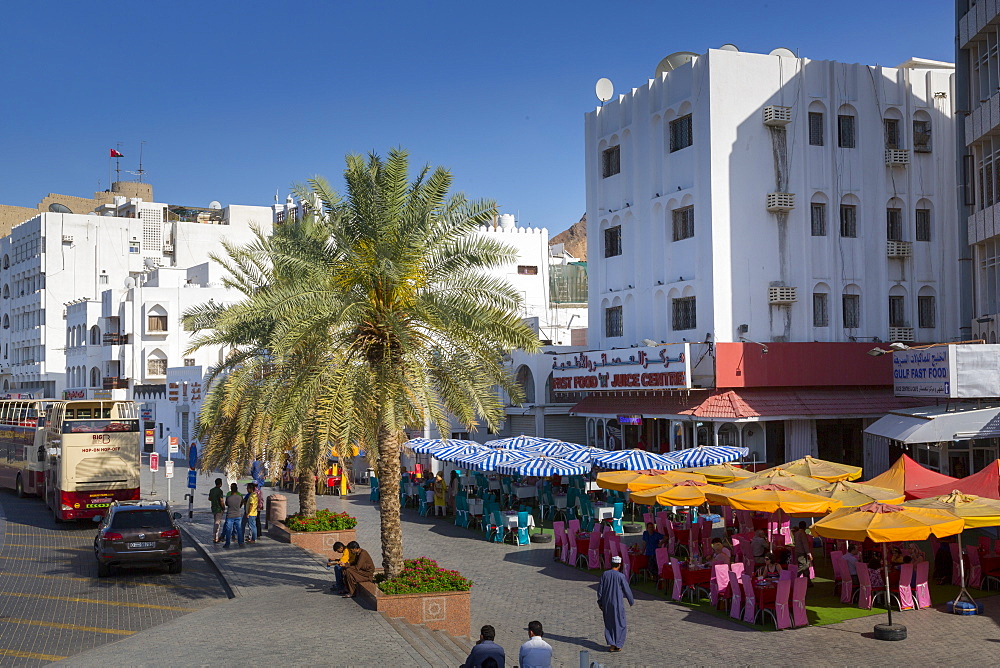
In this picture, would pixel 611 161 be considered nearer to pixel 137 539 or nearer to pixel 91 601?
pixel 137 539

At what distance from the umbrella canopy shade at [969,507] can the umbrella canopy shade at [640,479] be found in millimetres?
5726

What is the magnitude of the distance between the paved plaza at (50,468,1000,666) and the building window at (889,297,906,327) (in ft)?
67.4

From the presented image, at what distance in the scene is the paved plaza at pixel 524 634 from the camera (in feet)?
45.9

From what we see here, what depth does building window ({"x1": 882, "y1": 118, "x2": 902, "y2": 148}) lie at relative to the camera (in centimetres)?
3612

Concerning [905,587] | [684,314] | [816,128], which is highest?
[816,128]

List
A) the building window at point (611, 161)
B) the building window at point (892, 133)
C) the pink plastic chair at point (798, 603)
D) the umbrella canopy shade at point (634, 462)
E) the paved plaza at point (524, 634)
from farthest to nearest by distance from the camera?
the building window at point (611, 161)
the building window at point (892, 133)
the umbrella canopy shade at point (634, 462)
the pink plastic chair at point (798, 603)
the paved plaza at point (524, 634)

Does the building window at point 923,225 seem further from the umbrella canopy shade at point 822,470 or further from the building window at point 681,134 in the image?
the umbrella canopy shade at point 822,470

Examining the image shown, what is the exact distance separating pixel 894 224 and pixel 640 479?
20.1 m

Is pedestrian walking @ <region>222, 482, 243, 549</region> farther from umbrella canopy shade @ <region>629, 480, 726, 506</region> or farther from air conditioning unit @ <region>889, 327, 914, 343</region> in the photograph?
air conditioning unit @ <region>889, 327, 914, 343</region>

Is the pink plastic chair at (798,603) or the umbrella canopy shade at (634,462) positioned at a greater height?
the umbrella canopy shade at (634,462)

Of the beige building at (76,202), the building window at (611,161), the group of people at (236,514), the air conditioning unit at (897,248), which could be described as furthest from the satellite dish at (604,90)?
the beige building at (76,202)

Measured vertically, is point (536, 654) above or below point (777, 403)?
below

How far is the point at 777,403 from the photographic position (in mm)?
32375

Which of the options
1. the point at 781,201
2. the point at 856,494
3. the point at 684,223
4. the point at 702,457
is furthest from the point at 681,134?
the point at 856,494
